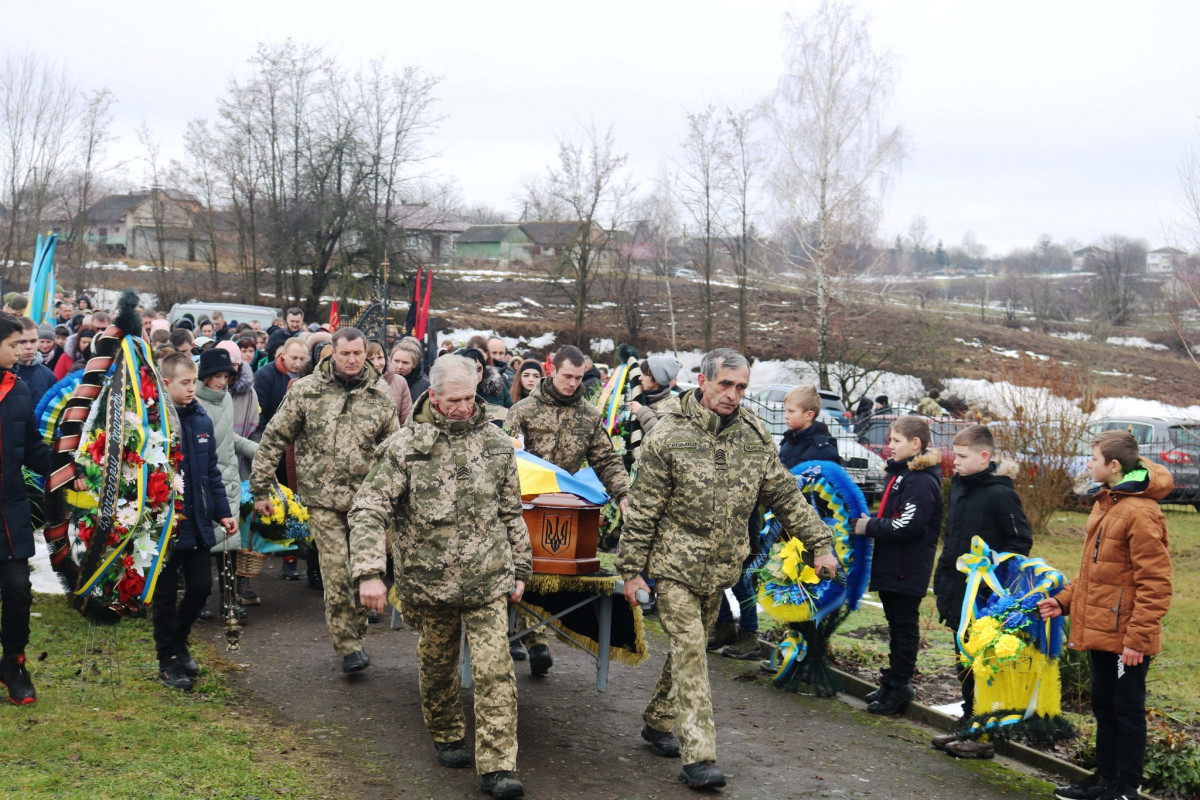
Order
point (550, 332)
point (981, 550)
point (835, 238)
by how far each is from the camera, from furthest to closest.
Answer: point (550, 332), point (835, 238), point (981, 550)

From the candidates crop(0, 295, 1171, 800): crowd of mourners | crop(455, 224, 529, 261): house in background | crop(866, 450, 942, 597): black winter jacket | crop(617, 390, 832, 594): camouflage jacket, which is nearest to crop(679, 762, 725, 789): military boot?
crop(0, 295, 1171, 800): crowd of mourners

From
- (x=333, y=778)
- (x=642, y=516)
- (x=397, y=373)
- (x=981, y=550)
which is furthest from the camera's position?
(x=397, y=373)

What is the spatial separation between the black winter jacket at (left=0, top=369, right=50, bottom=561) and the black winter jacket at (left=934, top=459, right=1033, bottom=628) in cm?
499

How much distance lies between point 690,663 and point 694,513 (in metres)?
0.73

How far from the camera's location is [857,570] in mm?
6820

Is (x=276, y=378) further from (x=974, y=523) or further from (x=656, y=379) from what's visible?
(x=974, y=523)

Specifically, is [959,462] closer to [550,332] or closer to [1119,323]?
[550,332]

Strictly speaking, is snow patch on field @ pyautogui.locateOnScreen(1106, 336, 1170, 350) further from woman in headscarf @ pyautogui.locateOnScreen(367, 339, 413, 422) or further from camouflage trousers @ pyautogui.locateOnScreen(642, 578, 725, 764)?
camouflage trousers @ pyautogui.locateOnScreen(642, 578, 725, 764)

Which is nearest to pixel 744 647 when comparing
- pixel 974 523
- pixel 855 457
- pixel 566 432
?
pixel 566 432

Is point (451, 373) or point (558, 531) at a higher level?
point (451, 373)

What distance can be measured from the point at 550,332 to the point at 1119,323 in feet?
121

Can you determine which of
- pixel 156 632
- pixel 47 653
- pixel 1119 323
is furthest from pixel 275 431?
pixel 1119 323

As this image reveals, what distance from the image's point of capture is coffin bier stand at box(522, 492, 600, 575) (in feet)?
19.1

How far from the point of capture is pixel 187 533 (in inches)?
248
